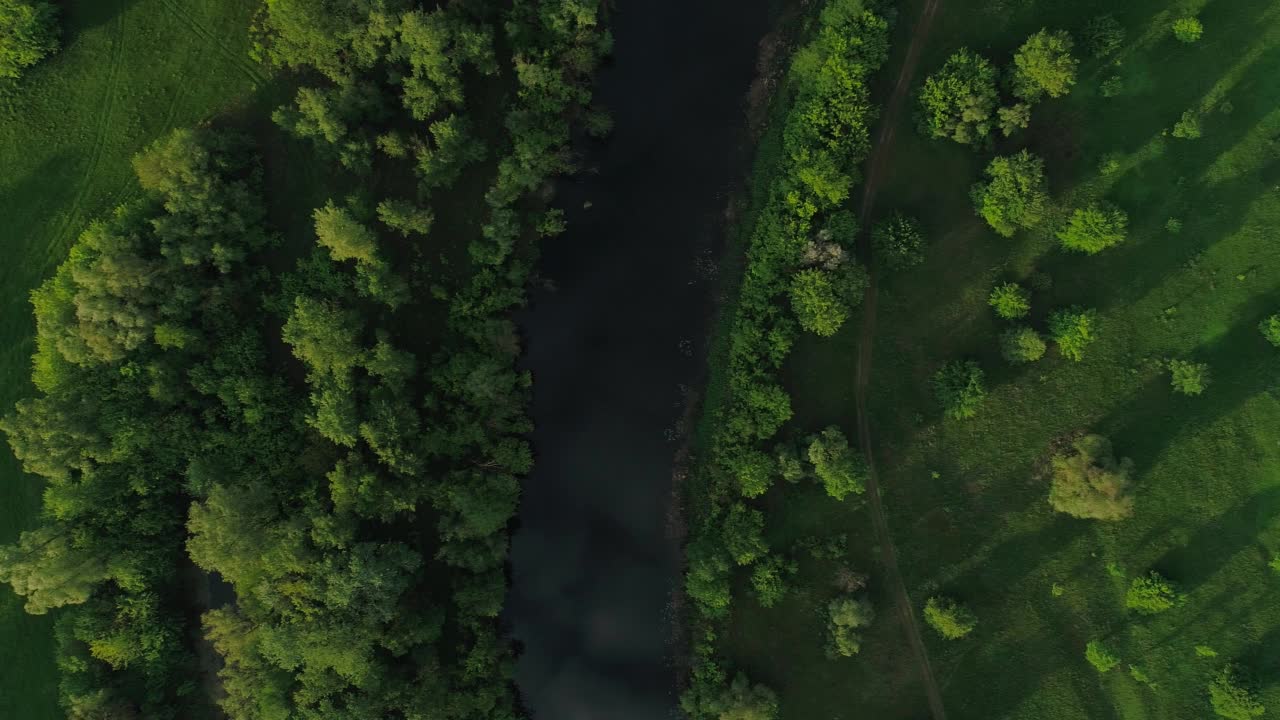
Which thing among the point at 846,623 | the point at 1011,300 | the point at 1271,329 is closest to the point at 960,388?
the point at 1011,300

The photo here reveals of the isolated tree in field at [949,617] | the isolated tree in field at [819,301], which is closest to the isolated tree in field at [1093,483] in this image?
the isolated tree in field at [949,617]

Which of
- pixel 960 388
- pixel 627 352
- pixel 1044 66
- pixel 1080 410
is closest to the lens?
pixel 1044 66

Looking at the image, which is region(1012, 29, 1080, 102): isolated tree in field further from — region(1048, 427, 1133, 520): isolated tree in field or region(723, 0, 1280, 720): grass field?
region(1048, 427, 1133, 520): isolated tree in field

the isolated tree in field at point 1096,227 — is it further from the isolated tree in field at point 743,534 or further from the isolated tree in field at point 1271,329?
the isolated tree in field at point 743,534

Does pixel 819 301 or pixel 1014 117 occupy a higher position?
pixel 1014 117

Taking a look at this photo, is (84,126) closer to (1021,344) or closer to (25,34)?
(25,34)

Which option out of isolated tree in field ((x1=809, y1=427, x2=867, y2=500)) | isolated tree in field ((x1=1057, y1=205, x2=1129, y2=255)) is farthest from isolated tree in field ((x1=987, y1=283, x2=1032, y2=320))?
isolated tree in field ((x1=809, y1=427, x2=867, y2=500))
